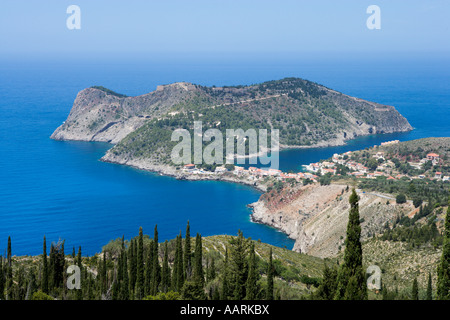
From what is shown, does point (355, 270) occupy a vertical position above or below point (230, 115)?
above

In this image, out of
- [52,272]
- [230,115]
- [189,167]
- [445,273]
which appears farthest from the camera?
[230,115]

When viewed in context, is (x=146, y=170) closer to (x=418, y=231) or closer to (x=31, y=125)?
(x=31, y=125)

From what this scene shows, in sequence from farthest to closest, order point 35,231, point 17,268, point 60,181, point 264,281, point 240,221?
1. point 60,181
2. point 240,221
3. point 35,231
4. point 17,268
5. point 264,281

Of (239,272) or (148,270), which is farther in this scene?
(148,270)

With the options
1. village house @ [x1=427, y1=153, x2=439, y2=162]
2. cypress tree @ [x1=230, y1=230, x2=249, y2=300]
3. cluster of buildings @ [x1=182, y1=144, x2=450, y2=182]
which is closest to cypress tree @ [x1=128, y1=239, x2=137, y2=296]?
cypress tree @ [x1=230, y1=230, x2=249, y2=300]

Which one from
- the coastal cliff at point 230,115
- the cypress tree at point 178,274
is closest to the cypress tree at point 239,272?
the cypress tree at point 178,274

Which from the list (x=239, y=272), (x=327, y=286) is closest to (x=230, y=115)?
(x=239, y=272)

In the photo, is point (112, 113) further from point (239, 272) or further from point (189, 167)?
point (239, 272)

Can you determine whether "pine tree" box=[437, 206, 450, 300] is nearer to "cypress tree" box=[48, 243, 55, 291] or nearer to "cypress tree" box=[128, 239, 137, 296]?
"cypress tree" box=[128, 239, 137, 296]

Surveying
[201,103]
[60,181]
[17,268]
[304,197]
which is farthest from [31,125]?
[17,268]
